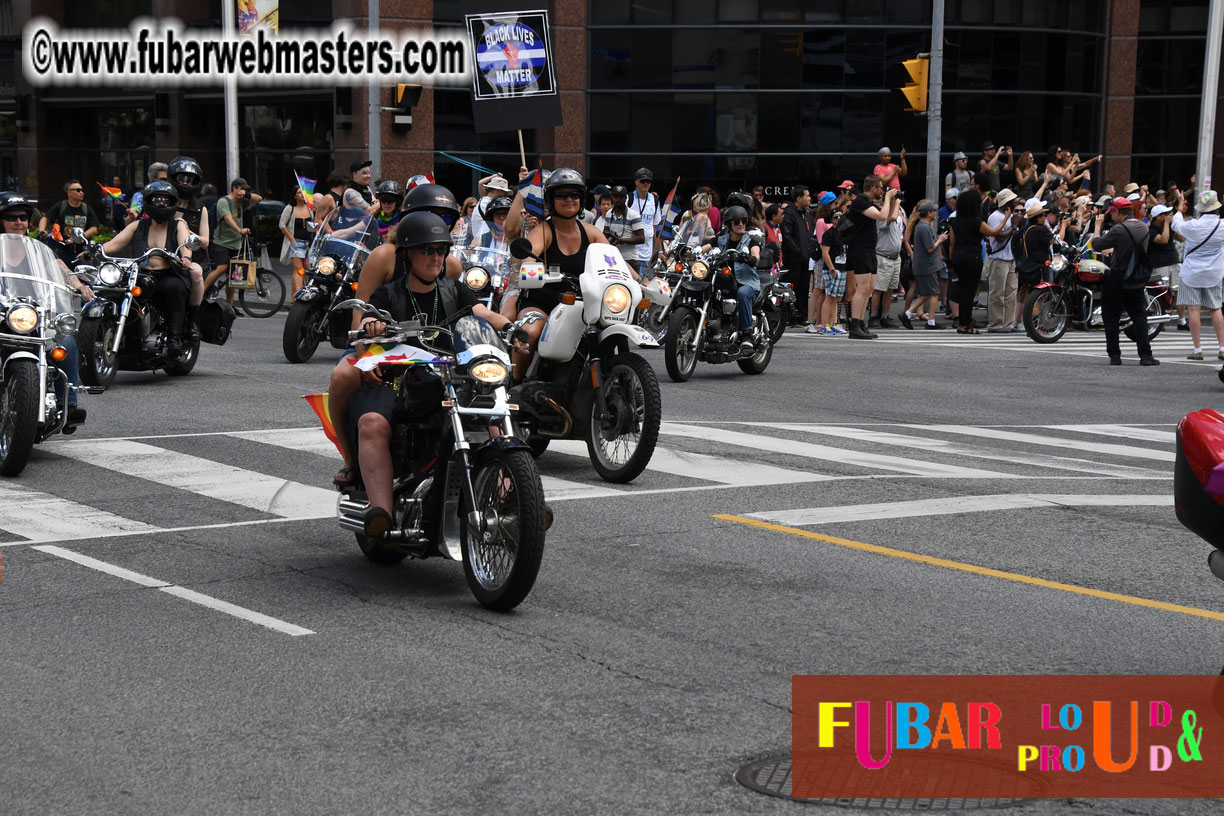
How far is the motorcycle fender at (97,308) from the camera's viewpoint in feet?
47.0

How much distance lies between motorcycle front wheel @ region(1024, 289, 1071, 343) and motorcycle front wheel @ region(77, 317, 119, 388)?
12.5 metres

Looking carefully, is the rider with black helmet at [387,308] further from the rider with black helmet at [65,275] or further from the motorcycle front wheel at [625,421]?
the rider with black helmet at [65,275]

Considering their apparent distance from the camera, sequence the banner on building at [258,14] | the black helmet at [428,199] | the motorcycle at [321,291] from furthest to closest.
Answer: the banner on building at [258,14] < the motorcycle at [321,291] < the black helmet at [428,199]

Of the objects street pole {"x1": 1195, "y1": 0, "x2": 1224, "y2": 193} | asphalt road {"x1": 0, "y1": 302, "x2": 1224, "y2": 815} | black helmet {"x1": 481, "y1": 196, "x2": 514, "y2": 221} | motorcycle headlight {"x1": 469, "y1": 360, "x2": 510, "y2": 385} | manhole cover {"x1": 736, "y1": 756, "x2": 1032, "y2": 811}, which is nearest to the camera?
manhole cover {"x1": 736, "y1": 756, "x2": 1032, "y2": 811}

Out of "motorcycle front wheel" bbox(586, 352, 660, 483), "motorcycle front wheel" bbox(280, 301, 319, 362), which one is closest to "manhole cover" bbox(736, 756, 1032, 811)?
"motorcycle front wheel" bbox(586, 352, 660, 483)

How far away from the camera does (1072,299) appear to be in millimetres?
22609

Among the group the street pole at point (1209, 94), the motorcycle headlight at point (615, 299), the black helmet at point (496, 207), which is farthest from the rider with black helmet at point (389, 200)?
the street pole at point (1209, 94)

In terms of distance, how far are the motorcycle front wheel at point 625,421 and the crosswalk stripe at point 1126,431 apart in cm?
481

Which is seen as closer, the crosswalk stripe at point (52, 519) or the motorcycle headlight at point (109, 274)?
the crosswalk stripe at point (52, 519)

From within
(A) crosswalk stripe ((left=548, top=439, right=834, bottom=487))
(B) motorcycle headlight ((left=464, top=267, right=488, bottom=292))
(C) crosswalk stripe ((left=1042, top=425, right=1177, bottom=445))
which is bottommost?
(C) crosswalk stripe ((left=1042, top=425, right=1177, bottom=445))

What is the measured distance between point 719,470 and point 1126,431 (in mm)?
4476

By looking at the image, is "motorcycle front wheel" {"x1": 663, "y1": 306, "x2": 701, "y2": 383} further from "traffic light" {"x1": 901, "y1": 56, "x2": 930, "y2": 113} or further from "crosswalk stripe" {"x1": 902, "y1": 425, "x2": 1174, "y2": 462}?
"traffic light" {"x1": 901, "y1": 56, "x2": 930, "y2": 113}

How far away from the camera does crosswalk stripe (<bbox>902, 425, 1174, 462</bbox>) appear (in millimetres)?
11984

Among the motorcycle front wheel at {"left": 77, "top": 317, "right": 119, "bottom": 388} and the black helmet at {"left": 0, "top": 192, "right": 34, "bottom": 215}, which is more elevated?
Result: the black helmet at {"left": 0, "top": 192, "right": 34, "bottom": 215}
